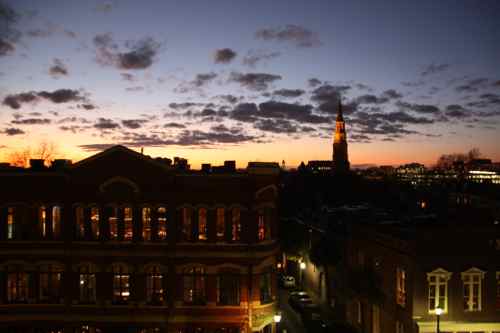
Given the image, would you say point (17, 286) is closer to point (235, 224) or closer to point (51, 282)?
point (51, 282)

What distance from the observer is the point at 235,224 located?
3178cm

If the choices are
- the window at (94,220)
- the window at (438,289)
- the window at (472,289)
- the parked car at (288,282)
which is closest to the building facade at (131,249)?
the window at (94,220)

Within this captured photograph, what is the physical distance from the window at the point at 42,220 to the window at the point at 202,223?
9.61 metres

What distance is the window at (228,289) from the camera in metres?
31.4

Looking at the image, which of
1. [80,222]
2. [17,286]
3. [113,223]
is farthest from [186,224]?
[17,286]

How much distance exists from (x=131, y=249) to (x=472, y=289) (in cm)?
2017

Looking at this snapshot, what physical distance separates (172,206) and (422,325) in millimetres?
16060

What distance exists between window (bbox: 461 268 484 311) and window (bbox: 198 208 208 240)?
50.2 ft

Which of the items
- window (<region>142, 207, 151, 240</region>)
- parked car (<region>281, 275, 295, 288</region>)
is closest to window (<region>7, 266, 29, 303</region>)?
window (<region>142, 207, 151, 240</region>)

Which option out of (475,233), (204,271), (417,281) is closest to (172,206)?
(204,271)

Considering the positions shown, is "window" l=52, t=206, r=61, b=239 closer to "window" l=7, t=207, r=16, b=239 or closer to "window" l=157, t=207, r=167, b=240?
"window" l=7, t=207, r=16, b=239

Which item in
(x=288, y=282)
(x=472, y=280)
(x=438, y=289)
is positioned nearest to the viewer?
(x=438, y=289)

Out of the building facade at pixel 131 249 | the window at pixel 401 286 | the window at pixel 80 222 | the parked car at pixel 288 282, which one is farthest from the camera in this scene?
the parked car at pixel 288 282

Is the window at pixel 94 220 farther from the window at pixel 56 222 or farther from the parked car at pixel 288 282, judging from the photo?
the parked car at pixel 288 282
